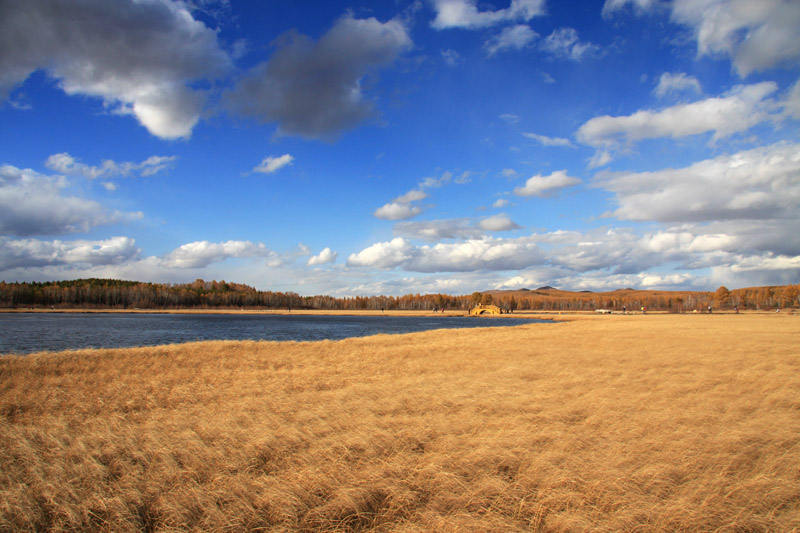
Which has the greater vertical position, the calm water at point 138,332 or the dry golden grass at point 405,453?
the dry golden grass at point 405,453

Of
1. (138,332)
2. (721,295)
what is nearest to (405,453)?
(138,332)

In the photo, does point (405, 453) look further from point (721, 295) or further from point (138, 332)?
point (721, 295)

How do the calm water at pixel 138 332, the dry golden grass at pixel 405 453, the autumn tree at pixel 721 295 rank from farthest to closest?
the autumn tree at pixel 721 295 < the calm water at pixel 138 332 < the dry golden grass at pixel 405 453

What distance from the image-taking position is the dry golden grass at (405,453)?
5121 mm

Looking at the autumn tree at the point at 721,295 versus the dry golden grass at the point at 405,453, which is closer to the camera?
the dry golden grass at the point at 405,453

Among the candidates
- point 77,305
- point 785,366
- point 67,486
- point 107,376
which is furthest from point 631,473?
point 77,305

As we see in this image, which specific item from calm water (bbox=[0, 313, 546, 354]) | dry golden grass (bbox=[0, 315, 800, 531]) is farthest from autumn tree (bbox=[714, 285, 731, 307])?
dry golden grass (bbox=[0, 315, 800, 531])

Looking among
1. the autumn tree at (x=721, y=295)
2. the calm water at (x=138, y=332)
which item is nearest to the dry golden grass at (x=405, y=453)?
the calm water at (x=138, y=332)

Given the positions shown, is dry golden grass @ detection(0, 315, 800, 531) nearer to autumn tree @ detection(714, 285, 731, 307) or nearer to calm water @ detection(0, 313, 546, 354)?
calm water @ detection(0, 313, 546, 354)

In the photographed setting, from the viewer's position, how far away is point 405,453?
7.13 metres

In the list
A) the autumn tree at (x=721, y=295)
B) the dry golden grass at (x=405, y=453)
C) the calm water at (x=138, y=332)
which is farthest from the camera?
the autumn tree at (x=721, y=295)

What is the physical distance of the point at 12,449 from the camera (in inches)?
291

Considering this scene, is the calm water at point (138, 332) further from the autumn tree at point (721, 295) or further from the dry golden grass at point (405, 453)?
the autumn tree at point (721, 295)

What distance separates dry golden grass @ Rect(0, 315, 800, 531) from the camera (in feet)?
16.8
